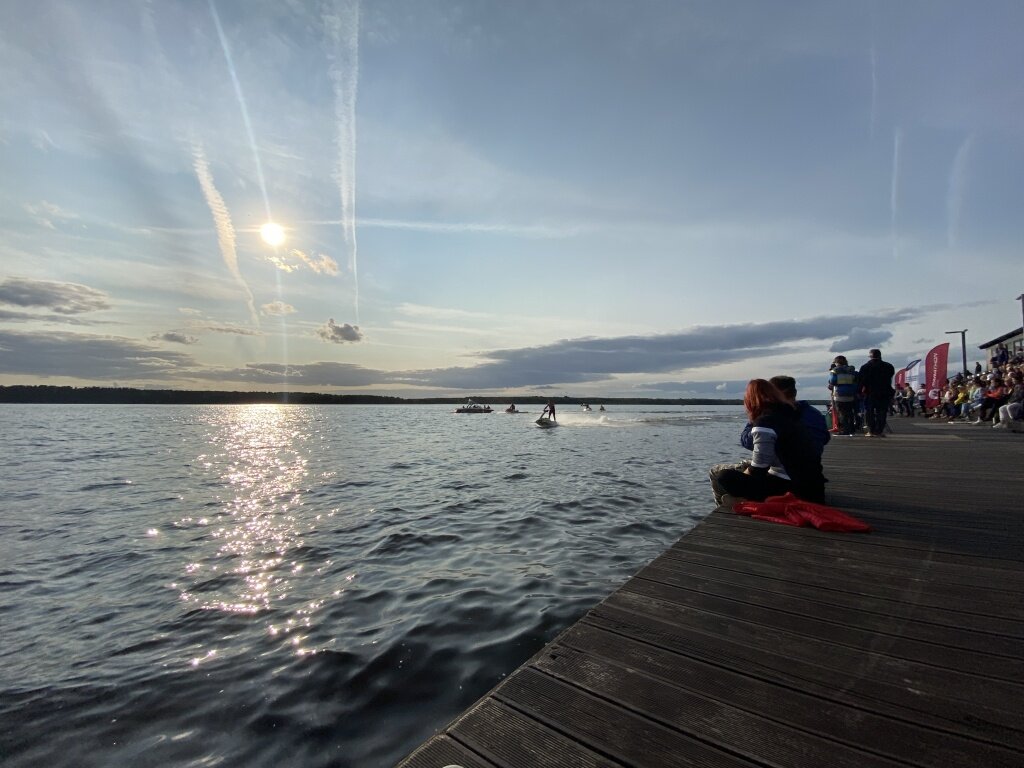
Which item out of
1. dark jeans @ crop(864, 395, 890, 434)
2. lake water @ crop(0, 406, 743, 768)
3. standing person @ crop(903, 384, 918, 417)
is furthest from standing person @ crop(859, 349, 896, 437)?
standing person @ crop(903, 384, 918, 417)

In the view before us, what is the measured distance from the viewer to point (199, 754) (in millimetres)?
3484

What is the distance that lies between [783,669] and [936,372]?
34281 mm

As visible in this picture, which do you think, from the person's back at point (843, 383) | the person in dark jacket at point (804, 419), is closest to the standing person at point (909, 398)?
the person's back at point (843, 383)

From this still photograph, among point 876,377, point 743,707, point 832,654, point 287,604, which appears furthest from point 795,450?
point 876,377

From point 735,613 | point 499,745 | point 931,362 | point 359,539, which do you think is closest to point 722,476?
point 735,613

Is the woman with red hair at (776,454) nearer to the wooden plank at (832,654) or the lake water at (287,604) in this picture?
the lake water at (287,604)

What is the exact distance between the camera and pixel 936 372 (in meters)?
28.1

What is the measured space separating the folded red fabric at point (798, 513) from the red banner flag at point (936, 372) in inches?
1153

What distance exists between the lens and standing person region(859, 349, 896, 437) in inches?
553

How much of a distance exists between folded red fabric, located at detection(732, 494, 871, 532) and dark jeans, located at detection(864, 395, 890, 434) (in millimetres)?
12078

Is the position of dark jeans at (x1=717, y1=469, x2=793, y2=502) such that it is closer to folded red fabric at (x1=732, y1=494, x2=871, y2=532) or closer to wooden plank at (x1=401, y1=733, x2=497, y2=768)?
folded red fabric at (x1=732, y1=494, x2=871, y2=532)

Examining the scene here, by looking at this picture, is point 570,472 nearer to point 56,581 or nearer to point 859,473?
point 859,473

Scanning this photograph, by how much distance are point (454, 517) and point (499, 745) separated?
8492 mm

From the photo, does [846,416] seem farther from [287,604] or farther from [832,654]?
[287,604]
